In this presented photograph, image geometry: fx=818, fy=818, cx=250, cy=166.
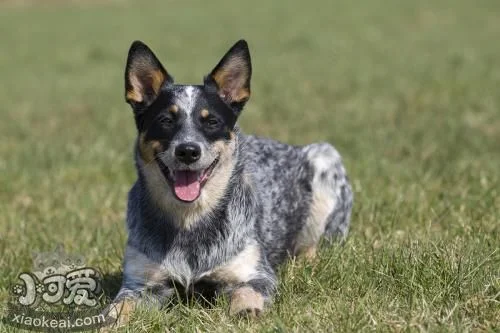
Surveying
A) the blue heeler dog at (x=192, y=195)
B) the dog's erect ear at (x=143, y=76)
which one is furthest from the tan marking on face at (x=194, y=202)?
the dog's erect ear at (x=143, y=76)

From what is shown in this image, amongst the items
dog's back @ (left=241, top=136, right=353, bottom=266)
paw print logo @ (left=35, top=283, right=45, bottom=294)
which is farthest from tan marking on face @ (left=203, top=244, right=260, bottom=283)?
paw print logo @ (left=35, top=283, right=45, bottom=294)

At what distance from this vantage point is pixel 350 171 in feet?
30.7

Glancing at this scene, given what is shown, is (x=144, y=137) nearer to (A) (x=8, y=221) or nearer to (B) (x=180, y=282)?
(B) (x=180, y=282)

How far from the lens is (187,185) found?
554cm

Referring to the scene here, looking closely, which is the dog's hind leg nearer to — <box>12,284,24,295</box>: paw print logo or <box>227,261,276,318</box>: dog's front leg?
<box>227,261,276,318</box>: dog's front leg

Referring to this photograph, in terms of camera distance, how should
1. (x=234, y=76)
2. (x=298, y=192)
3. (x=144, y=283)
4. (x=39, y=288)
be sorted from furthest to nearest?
(x=298, y=192)
(x=234, y=76)
(x=39, y=288)
(x=144, y=283)

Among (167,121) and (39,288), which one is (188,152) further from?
(39,288)

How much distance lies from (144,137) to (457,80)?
1126 centimetres

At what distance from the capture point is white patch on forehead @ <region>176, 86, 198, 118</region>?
557cm

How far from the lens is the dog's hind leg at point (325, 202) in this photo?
6.94 m

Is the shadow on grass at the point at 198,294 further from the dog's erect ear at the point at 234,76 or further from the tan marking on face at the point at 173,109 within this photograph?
the dog's erect ear at the point at 234,76

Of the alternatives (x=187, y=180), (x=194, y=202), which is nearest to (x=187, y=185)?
(x=187, y=180)

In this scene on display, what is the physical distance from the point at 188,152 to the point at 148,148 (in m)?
0.42

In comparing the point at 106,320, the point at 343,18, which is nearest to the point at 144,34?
the point at 343,18
